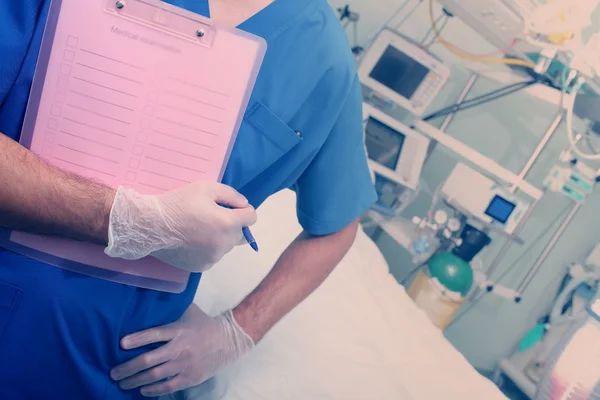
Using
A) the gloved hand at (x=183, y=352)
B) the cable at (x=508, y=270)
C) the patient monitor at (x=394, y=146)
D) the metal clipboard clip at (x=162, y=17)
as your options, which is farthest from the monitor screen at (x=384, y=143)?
the metal clipboard clip at (x=162, y=17)

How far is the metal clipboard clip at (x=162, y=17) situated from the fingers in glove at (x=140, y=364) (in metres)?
0.53

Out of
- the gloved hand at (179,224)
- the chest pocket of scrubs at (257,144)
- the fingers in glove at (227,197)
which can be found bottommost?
the gloved hand at (179,224)

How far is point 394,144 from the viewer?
226cm

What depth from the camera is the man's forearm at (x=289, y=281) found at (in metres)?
1.02

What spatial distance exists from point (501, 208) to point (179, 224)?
177cm

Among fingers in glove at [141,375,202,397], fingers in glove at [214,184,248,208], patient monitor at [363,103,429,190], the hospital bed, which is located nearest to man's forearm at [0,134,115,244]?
fingers in glove at [214,184,248,208]

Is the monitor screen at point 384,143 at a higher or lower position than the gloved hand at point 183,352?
higher

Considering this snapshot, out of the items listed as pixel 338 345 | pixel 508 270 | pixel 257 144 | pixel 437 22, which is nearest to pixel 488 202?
pixel 508 270

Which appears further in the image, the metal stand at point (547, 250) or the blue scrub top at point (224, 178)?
the metal stand at point (547, 250)

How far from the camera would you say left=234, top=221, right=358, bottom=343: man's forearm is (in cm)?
102

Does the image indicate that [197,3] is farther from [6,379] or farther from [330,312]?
[330,312]

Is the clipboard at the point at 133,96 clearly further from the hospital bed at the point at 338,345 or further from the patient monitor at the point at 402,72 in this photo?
the patient monitor at the point at 402,72

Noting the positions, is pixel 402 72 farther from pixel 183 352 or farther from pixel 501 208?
pixel 183 352

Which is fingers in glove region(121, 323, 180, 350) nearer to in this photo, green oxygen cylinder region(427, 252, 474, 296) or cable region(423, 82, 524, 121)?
green oxygen cylinder region(427, 252, 474, 296)
